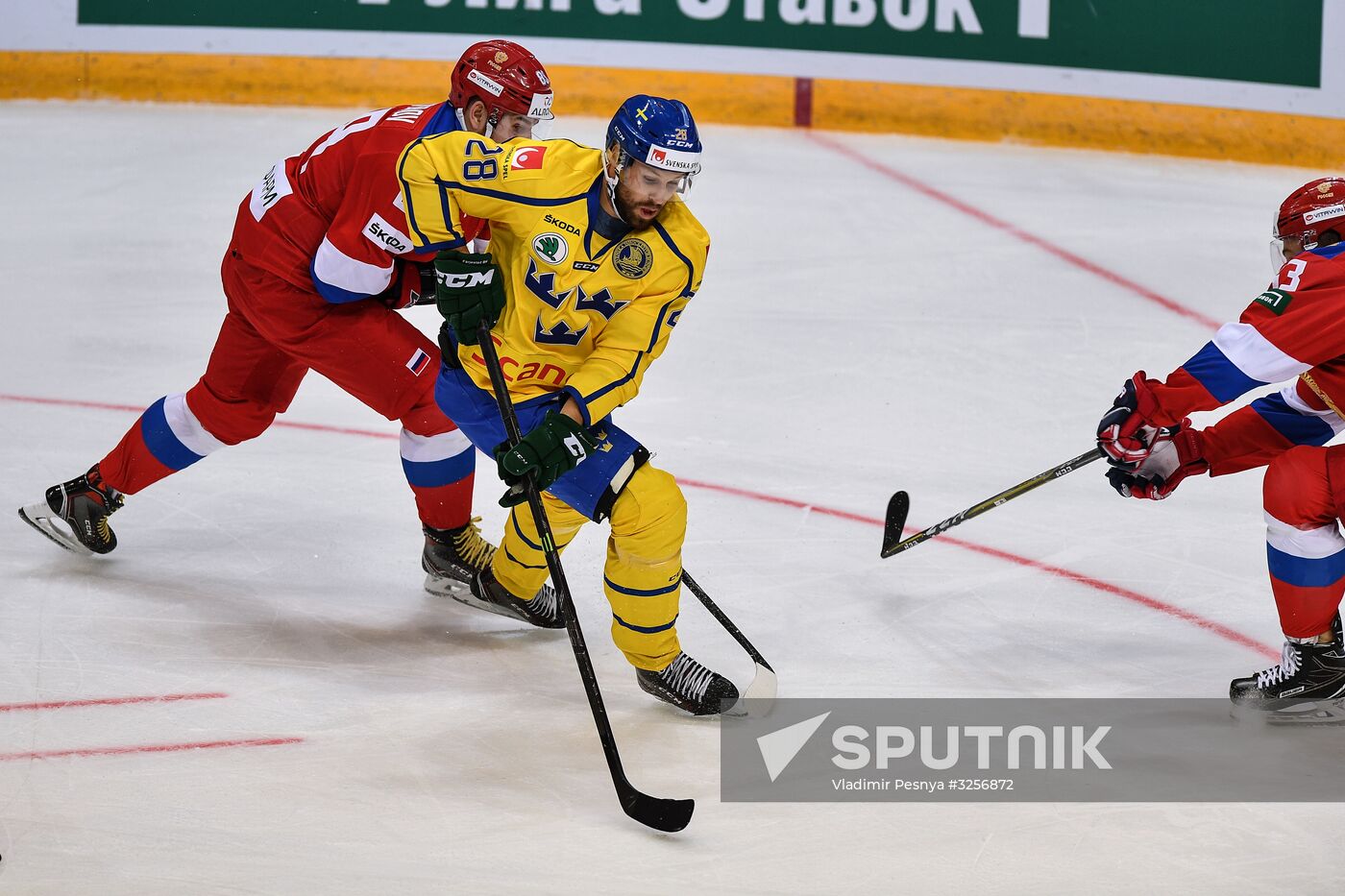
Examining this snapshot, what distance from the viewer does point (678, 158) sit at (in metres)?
2.92

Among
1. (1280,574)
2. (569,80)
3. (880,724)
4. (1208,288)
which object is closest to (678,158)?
(880,724)

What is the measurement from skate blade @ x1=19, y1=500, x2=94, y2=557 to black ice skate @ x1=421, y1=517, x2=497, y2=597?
87 cm

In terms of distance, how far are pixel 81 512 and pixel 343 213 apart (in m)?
1.05

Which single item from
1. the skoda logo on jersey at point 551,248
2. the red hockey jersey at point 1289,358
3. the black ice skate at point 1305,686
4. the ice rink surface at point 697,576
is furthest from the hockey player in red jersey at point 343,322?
the black ice skate at point 1305,686

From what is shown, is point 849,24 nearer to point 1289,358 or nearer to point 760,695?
point 1289,358

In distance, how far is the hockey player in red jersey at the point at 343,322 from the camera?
3.47m

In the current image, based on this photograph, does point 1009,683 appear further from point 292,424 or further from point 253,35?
point 253,35

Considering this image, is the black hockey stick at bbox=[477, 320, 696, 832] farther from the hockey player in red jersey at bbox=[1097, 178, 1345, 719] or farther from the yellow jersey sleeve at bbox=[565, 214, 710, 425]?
the hockey player in red jersey at bbox=[1097, 178, 1345, 719]

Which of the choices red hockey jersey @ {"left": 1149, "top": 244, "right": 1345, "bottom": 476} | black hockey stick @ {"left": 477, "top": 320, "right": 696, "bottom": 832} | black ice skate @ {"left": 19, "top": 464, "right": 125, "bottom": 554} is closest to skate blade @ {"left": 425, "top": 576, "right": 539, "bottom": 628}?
black hockey stick @ {"left": 477, "top": 320, "right": 696, "bottom": 832}

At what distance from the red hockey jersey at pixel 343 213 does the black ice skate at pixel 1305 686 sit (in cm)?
189

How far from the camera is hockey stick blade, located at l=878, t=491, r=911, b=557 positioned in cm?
398

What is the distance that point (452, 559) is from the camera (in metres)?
3.78

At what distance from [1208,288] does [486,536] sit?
344 centimetres

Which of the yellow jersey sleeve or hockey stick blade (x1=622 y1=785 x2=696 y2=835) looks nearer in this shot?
hockey stick blade (x1=622 y1=785 x2=696 y2=835)
